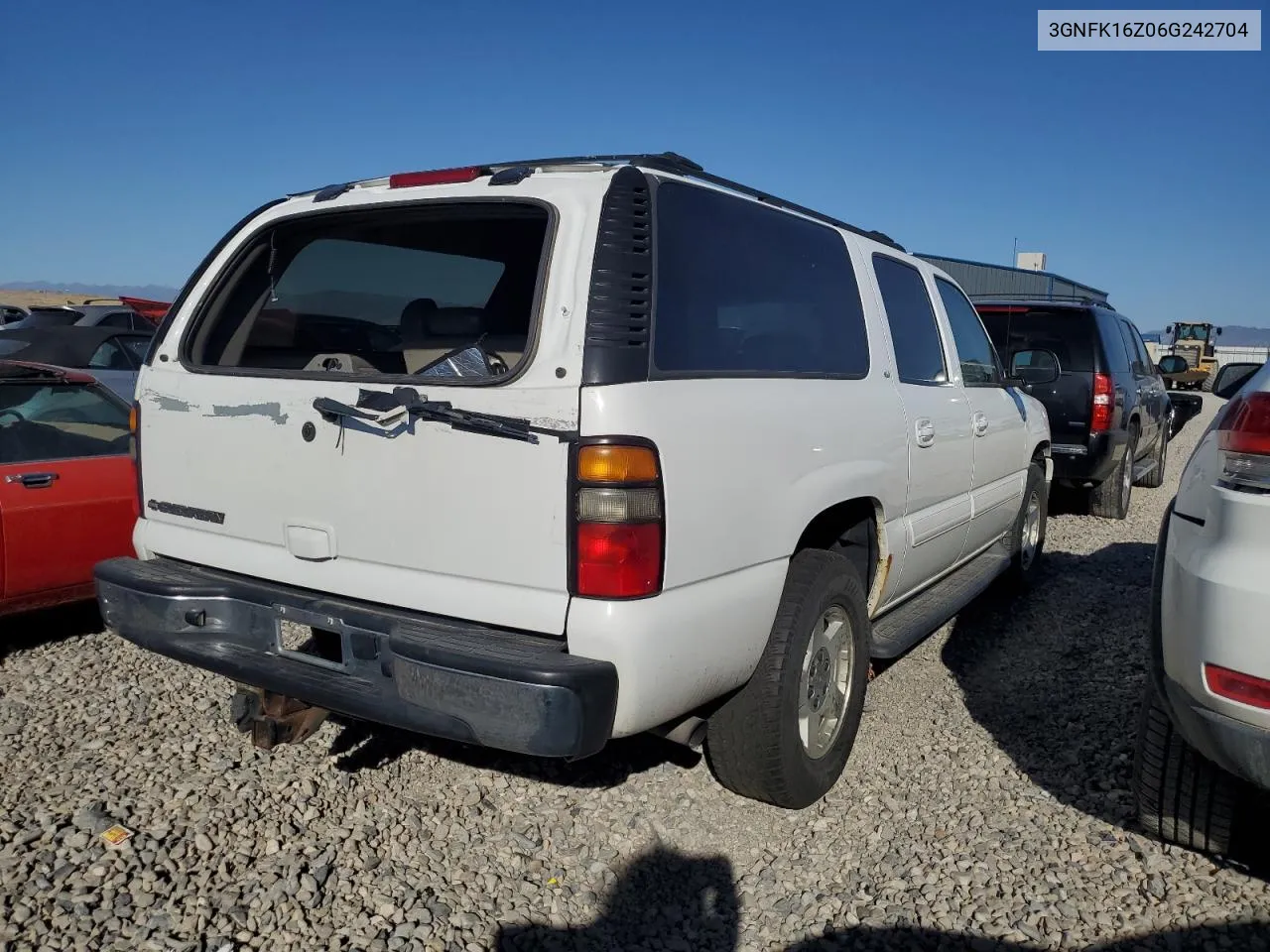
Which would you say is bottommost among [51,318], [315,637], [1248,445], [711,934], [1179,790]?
[711,934]

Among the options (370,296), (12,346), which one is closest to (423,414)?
(370,296)

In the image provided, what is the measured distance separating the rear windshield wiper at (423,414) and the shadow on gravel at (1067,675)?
2377mm

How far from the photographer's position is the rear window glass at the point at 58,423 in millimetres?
4574

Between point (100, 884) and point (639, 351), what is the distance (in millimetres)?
2127

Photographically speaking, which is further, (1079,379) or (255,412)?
(1079,379)

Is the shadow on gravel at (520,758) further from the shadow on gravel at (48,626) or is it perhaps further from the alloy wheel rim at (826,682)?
the shadow on gravel at (48,626)

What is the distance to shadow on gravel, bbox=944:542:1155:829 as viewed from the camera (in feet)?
11.9

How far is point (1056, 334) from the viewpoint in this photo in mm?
7969

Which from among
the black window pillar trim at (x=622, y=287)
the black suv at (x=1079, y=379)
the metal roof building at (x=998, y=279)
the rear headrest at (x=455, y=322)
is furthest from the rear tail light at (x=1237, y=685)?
the metal roof building at (x=998, y=279)

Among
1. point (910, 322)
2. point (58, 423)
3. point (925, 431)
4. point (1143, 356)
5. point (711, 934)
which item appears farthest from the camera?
point (1143, 356)

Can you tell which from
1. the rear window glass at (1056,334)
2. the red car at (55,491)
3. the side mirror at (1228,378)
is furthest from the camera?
the rear window glass at (1056,334)

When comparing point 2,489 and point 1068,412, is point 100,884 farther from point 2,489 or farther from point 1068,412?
point 1068,412

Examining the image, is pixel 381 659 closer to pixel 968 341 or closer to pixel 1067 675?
pixel 1067 675

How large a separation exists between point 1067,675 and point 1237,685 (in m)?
2.31
